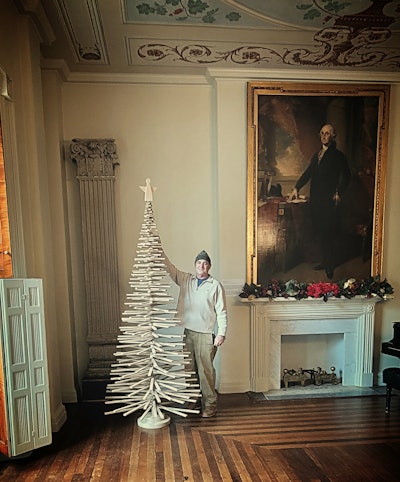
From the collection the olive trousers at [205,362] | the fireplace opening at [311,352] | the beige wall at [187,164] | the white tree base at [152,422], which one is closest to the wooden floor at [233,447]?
the white tree base at [152,422]

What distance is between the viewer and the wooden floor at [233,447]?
111 inches

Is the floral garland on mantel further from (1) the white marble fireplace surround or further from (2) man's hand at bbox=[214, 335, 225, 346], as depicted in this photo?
(2) man's hand at bbox=[214, 335, 225, 346]

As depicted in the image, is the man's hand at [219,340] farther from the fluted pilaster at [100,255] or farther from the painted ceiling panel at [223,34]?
the painted ceiling panel at [223,34]

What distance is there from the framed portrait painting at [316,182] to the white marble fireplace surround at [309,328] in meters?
0.31

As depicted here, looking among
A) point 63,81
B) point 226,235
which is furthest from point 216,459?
point 63,81

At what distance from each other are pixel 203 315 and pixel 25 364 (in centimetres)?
165

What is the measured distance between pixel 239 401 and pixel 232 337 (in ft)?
2.28

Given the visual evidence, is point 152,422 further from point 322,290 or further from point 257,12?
point 257,12

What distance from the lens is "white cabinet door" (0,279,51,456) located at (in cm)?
279

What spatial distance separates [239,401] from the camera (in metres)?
4.05

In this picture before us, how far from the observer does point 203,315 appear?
3.69m

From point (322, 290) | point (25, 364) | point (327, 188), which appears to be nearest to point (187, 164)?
point (327, 188)

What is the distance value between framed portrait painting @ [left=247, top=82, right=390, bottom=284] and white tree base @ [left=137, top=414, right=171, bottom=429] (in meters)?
1.73

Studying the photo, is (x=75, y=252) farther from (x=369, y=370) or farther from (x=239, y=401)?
(x=369, y=370)
